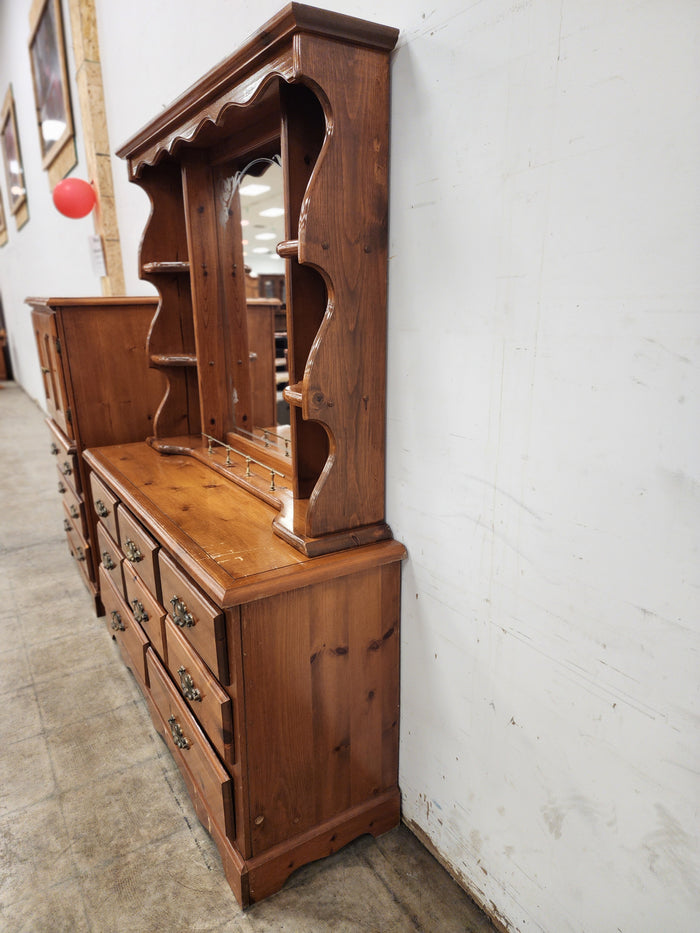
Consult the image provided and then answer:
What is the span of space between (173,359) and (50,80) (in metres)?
3.38

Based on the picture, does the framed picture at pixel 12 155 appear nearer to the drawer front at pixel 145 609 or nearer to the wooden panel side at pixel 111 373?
the wooden panel side at pixel 111 373

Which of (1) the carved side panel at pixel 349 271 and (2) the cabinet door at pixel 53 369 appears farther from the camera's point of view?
(2) the cabinet door at pixel 53 369

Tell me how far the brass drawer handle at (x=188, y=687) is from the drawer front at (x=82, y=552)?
4.84ft

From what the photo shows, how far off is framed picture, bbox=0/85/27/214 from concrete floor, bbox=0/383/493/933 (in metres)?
5.91

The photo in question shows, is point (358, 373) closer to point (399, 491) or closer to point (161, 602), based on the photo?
point (399, 491)

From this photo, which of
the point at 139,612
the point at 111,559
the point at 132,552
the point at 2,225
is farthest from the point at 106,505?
the point at 2,225

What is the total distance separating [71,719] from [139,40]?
293 centimetres

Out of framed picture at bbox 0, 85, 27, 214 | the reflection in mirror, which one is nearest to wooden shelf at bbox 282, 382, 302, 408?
the reflection in mirror

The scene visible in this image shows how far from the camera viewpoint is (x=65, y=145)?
4148 mm

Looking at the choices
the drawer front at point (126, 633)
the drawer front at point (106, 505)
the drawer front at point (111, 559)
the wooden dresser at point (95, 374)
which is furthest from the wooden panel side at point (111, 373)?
the drawer front at point (126, 633)

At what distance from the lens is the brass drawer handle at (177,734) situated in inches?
65.9

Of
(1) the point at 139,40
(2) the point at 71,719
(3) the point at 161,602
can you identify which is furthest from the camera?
(1) the point at 139,40

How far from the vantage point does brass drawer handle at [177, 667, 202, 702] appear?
1.53 meters

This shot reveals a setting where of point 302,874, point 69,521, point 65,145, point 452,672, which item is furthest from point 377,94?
point 65,145
